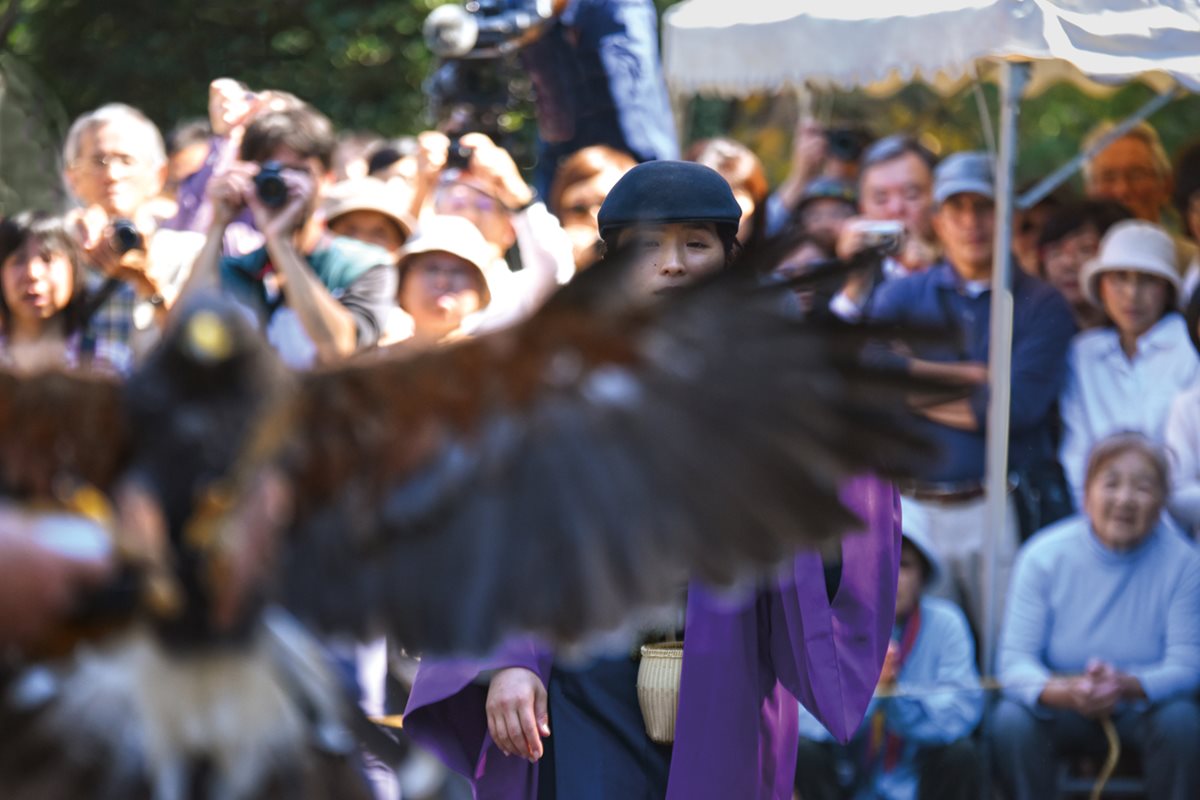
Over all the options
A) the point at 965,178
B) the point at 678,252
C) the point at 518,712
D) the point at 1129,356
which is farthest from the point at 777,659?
the point at 965,178

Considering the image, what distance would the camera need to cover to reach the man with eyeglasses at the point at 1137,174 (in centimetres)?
801

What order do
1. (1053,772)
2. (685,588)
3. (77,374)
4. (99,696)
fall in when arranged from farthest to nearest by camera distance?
(1053,772) < (685,588) < (77,374) < (99,696)

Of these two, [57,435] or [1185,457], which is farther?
[1185,457]

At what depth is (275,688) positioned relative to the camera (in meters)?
2.66

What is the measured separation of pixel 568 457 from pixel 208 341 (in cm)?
64

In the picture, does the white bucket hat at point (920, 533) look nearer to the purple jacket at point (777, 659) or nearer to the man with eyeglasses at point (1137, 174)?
the man with eyeglasses at point (1137, 174)

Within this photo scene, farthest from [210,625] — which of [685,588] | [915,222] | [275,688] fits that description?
[915,222]

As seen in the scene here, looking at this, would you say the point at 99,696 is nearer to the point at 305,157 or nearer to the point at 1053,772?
the point at 305,157

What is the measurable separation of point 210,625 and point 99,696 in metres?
0.20

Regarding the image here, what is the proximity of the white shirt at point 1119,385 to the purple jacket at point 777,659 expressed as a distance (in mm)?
3533

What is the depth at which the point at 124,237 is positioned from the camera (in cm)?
593

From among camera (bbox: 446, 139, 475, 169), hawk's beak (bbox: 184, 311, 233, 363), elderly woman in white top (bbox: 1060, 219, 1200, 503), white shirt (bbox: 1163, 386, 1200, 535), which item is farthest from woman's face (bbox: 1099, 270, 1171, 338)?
hawk's beak (bbox: 184, 311, 233, 363)

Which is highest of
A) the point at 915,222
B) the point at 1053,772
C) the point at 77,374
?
the point at 77,374

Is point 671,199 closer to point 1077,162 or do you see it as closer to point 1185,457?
point 1185,457
